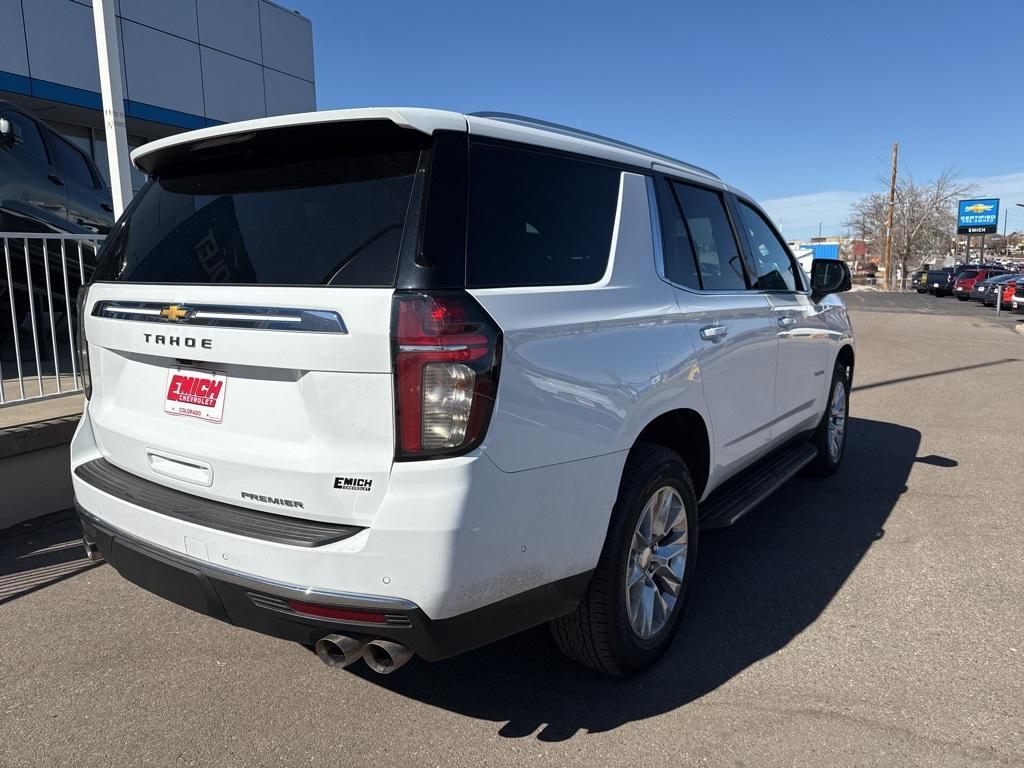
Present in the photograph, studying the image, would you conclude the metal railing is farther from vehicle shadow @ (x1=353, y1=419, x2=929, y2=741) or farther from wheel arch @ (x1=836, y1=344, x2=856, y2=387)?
wheel arch @ (x1=836, y1=344, x2=856, y2=387)

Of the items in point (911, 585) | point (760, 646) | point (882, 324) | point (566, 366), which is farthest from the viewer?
point (882, 324)

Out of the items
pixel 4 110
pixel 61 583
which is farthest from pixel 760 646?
pixel 4 110

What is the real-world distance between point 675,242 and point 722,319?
43 centimetres

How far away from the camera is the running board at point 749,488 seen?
11.6ft

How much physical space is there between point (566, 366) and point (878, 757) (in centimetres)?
163

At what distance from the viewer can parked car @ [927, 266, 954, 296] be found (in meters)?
42.5

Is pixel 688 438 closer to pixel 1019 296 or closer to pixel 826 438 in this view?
pixel 826 438

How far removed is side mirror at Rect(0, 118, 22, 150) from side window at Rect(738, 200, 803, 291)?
5926mm

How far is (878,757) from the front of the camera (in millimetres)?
2506

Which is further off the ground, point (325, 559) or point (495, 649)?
point (325, 559)

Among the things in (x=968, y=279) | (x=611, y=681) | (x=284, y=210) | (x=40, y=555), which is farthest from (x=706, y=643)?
(x=968, y=279)

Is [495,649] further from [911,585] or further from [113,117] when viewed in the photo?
[113,117]

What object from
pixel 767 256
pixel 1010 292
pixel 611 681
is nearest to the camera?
pixel 611 681

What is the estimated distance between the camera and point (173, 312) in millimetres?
2445
